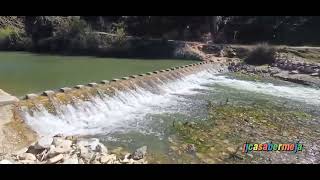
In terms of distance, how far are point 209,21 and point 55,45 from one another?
68.4ft

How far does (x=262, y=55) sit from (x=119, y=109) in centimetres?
2364

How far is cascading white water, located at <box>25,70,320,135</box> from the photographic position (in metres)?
12.1

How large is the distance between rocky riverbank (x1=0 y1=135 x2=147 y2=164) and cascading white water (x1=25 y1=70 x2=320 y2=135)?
6.30ft

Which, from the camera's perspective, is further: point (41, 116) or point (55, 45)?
point (55, 45)

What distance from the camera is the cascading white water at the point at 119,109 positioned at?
12.1 metres

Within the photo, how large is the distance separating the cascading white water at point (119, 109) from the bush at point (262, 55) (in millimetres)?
11611

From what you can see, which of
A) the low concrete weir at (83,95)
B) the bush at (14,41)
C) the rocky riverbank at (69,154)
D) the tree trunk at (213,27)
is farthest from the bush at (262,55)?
the bush at (14,41)

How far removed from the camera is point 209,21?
46812 millimetres

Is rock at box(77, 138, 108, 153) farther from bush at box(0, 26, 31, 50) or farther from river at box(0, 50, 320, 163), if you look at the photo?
bush at box(0, 26, 31, 50)

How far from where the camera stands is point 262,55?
117 feet

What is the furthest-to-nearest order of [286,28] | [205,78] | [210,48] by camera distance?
[286,28] → [210,48] → [205,78]

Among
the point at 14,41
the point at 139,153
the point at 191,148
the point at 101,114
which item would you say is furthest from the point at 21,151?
the point at 14,41
